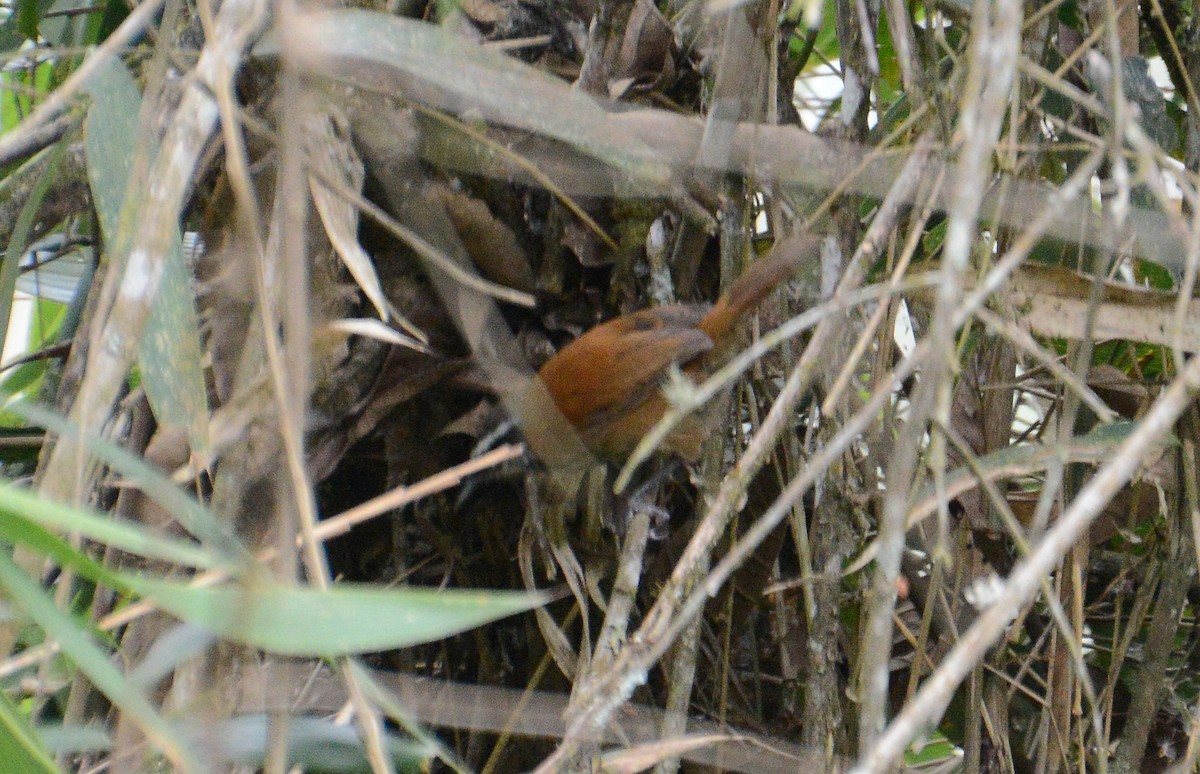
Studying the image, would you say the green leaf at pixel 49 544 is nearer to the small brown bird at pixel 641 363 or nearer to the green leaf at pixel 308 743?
the green leaf at pixel 308 743

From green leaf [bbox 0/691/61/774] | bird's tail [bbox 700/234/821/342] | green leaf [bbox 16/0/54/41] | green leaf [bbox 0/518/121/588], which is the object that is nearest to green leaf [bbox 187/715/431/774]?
green leaf [bbox 0/691/61/774]

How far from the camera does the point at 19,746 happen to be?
29.0 inches

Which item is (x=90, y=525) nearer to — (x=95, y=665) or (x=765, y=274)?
(x=95, y=665)

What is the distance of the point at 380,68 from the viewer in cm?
134

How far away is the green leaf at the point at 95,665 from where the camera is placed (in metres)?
0.61

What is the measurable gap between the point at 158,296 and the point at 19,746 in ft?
1.40

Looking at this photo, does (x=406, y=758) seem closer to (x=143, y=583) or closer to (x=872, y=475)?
(x=143, y=583)

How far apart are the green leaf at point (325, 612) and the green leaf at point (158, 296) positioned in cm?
41

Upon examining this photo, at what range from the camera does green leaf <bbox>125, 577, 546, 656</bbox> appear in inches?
23.6

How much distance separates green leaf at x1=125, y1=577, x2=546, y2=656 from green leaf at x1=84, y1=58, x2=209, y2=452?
1.34 ft

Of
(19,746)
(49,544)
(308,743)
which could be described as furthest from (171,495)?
(308,743)

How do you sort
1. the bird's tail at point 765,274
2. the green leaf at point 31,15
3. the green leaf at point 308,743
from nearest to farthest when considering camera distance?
the green leaf at point 308,743 < the bird's tail at point 765,274 < the green leaf at point 31,15

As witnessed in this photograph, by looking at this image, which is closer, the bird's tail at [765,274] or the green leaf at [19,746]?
the green leaf at [19,746]

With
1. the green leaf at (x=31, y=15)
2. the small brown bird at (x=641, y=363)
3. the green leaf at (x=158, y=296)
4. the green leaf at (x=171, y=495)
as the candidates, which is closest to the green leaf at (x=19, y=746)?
the green leaf at (x=171, y=495)
